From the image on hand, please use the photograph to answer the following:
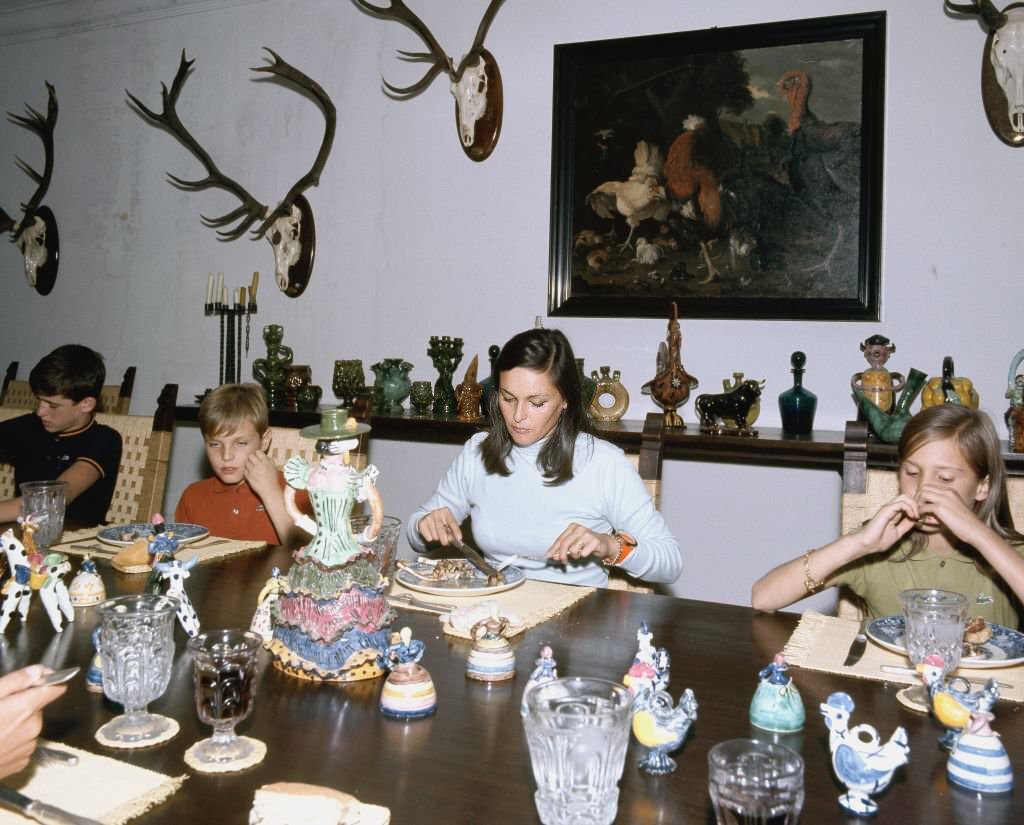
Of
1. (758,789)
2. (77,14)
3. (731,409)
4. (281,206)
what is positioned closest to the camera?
(758,789)

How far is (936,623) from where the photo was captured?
1.31 metres

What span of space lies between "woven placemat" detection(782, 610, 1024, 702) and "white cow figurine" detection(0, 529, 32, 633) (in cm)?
126

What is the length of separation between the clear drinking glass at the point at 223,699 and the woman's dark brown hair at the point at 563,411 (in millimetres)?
1307

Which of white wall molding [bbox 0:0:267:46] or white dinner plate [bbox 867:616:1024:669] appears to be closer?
white dinner plate [bbox 867:616:1024:669]

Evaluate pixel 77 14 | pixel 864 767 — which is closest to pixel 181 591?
pixel 864 767

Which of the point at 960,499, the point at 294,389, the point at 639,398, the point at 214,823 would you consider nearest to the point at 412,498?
the point at 294,389

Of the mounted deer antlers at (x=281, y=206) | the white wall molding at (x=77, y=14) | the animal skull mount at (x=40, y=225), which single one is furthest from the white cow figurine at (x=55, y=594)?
the animal skull mount at (x=40, y=225)

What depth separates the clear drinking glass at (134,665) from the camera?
3.69 feet

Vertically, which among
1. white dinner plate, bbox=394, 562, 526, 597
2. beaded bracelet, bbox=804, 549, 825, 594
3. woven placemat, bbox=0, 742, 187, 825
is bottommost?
woven placemat, bbox=0, 742, 187, 825

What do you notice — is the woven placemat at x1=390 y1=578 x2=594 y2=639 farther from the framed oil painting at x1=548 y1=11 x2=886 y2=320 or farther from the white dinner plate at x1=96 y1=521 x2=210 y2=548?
the framed oil painting at x1=548 y1=11 x2=886 y2=320

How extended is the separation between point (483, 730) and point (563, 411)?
1.31 metres

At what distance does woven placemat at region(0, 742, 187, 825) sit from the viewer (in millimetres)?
934

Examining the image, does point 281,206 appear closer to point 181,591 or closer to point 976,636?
point 181,591

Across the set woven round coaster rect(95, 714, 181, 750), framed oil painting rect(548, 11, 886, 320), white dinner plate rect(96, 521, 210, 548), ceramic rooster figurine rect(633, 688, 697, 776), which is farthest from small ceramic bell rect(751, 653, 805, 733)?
framed oil painting rect(548, 11, 886, 320)
